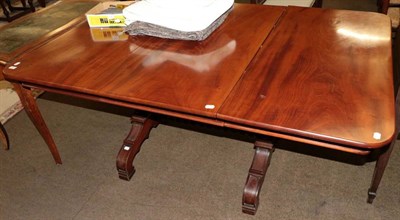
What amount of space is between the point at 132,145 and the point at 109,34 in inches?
21.4

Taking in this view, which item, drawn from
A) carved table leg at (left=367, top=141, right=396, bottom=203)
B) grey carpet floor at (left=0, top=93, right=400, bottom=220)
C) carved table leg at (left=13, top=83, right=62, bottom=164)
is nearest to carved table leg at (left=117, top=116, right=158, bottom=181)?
grey carpet floor at (left=0, top=93, right=400, bottom=220)

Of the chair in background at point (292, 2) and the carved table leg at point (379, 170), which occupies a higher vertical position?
the chair in background at point (292, 2)

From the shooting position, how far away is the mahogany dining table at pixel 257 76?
0.84 m

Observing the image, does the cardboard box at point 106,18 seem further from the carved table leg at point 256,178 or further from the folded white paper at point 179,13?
the carved table leg at point 256,178

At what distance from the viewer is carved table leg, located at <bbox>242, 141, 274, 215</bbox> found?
1383mm

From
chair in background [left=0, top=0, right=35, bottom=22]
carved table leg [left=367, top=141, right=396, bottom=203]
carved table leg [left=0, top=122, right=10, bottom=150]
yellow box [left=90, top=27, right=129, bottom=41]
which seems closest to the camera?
carved table leg [left=367, top=141, right=396, bottom=203]

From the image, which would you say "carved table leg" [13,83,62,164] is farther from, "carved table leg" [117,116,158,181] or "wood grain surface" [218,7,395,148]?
"wood grain surface" [218,7,395,148]

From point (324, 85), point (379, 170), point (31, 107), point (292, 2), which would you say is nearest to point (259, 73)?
point (324, 85)

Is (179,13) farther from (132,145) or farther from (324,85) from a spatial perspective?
(132,145)

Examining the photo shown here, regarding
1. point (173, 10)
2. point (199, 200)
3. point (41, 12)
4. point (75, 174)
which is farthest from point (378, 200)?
point (41, 12)

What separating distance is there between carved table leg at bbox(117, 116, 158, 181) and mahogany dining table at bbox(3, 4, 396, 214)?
1.36 ft

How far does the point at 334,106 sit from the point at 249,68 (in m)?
0.30

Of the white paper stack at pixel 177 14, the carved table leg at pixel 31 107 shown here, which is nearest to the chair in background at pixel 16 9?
the carved table leg at pixel 31 107

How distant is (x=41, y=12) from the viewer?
2100 millimetres
